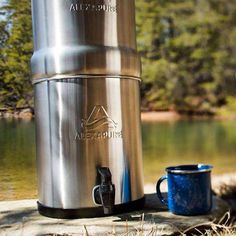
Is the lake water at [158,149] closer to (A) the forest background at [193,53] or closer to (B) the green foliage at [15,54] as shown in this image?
(B) the green foliage at [15,54]

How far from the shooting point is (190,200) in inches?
36.8

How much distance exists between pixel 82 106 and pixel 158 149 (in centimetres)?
185

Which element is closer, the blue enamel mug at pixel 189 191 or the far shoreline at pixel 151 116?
the blue enamel mug at pixel 189 191

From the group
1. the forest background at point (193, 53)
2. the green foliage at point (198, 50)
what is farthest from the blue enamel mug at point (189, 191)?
the green foliage at point (198, 50)

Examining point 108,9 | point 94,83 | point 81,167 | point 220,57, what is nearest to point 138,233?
point 81,167

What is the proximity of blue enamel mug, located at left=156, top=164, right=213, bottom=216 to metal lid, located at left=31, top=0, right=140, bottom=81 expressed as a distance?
0.84 feet

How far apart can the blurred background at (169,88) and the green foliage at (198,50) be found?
0.01m

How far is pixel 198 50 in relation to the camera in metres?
5.30

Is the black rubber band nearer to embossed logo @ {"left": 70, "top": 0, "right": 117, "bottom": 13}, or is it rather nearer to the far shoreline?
the far shoreline

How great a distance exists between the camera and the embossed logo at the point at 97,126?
89 cm

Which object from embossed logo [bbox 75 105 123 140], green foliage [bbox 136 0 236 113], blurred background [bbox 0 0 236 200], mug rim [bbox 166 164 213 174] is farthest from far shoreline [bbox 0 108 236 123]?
mug rim [bbox 166 164 213 174]

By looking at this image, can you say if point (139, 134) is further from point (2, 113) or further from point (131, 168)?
point (2, 113)

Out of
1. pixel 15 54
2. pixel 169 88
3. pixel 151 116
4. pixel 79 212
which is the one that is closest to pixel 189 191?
pixel 79 212

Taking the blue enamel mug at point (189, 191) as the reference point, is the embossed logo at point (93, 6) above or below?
above
